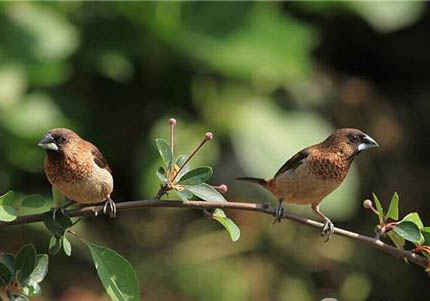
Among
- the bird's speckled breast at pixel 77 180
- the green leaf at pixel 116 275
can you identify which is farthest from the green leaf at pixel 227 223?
the bird's speckled breast at pixel 77 180

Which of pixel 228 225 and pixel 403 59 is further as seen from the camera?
pixel 403 59

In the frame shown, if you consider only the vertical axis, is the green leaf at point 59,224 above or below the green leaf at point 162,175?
below

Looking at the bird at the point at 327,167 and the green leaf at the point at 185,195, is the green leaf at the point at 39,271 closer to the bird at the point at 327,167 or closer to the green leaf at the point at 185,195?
the green leaf at the point at 185,195

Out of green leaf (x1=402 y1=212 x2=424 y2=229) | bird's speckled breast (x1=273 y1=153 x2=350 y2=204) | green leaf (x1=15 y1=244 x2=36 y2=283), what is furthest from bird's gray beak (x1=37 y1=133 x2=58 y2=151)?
green leaf (x1=402 y1=212 x2=424 y2=229)

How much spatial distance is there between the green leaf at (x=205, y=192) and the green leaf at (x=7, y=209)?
28cm

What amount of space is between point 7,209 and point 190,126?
9.21ft

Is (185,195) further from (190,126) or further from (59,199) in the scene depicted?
(190,126)

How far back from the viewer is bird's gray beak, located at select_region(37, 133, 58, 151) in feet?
5.27

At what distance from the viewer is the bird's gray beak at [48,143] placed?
5.27 ft

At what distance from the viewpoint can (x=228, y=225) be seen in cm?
150

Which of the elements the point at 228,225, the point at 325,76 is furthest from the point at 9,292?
the point at 325,76

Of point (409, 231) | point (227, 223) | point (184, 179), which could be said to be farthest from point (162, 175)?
point (409, 231)

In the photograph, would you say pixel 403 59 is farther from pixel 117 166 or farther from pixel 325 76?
pixel 117 166

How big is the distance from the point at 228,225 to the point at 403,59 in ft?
12.6
